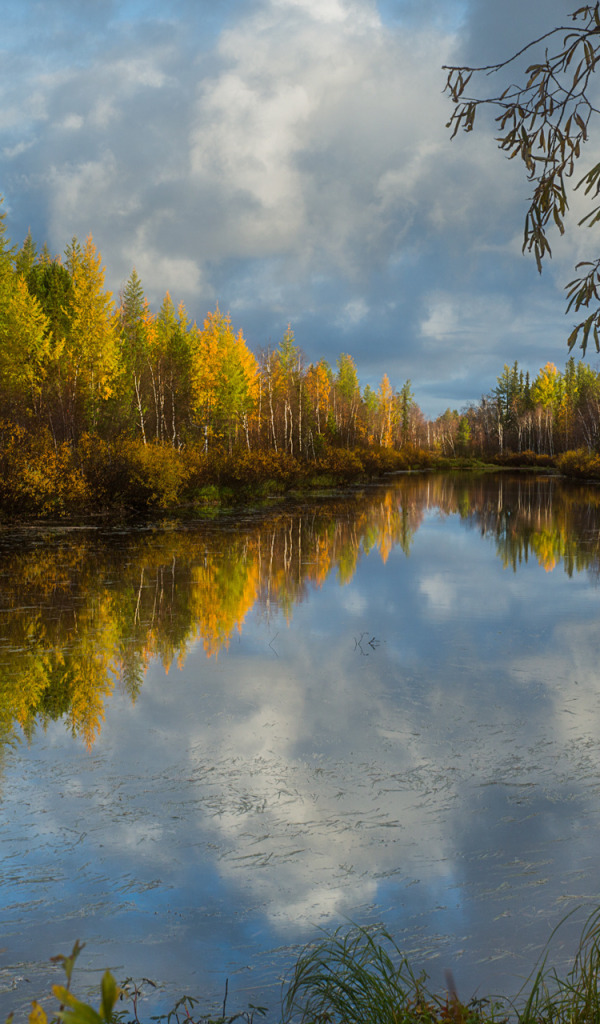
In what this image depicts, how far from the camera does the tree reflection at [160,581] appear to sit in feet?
26.9

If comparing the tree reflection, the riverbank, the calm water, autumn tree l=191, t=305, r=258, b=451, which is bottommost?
the calm water

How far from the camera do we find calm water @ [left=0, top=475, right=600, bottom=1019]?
12.5 feet

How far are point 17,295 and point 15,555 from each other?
20.2 metres

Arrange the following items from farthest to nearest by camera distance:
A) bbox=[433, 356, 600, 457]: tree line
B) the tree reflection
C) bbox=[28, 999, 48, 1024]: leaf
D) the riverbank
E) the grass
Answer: bbox=[433, 356, 600, 457]: tree line, the riverbank, the tree reflection, the grass, bbox=[28, 999, 48, 1024]: leaf

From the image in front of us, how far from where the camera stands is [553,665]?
28.3 feet

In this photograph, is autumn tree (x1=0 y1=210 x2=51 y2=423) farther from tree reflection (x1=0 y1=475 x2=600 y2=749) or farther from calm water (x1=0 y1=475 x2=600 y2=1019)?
calm water (x1=0 y1=475 x2=600 y2=1019)

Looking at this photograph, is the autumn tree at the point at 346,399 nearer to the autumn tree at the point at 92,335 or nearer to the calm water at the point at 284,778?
the autumn tree at the point at 92,335

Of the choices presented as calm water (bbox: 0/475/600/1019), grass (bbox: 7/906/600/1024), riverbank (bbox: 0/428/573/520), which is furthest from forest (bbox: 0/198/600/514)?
grass (bbox: 7/906/600/1024)

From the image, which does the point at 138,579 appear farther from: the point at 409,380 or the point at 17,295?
the point at 409,380

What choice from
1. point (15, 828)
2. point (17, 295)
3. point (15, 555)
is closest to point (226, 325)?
point (17, 295)

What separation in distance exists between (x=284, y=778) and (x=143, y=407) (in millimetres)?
38499

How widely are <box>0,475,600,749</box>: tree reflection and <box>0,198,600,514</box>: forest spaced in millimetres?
2929

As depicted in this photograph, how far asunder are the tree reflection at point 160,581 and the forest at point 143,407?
9.61ft

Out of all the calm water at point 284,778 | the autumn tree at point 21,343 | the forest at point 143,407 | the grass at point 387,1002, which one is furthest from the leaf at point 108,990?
the autumn tree at point 21,343
